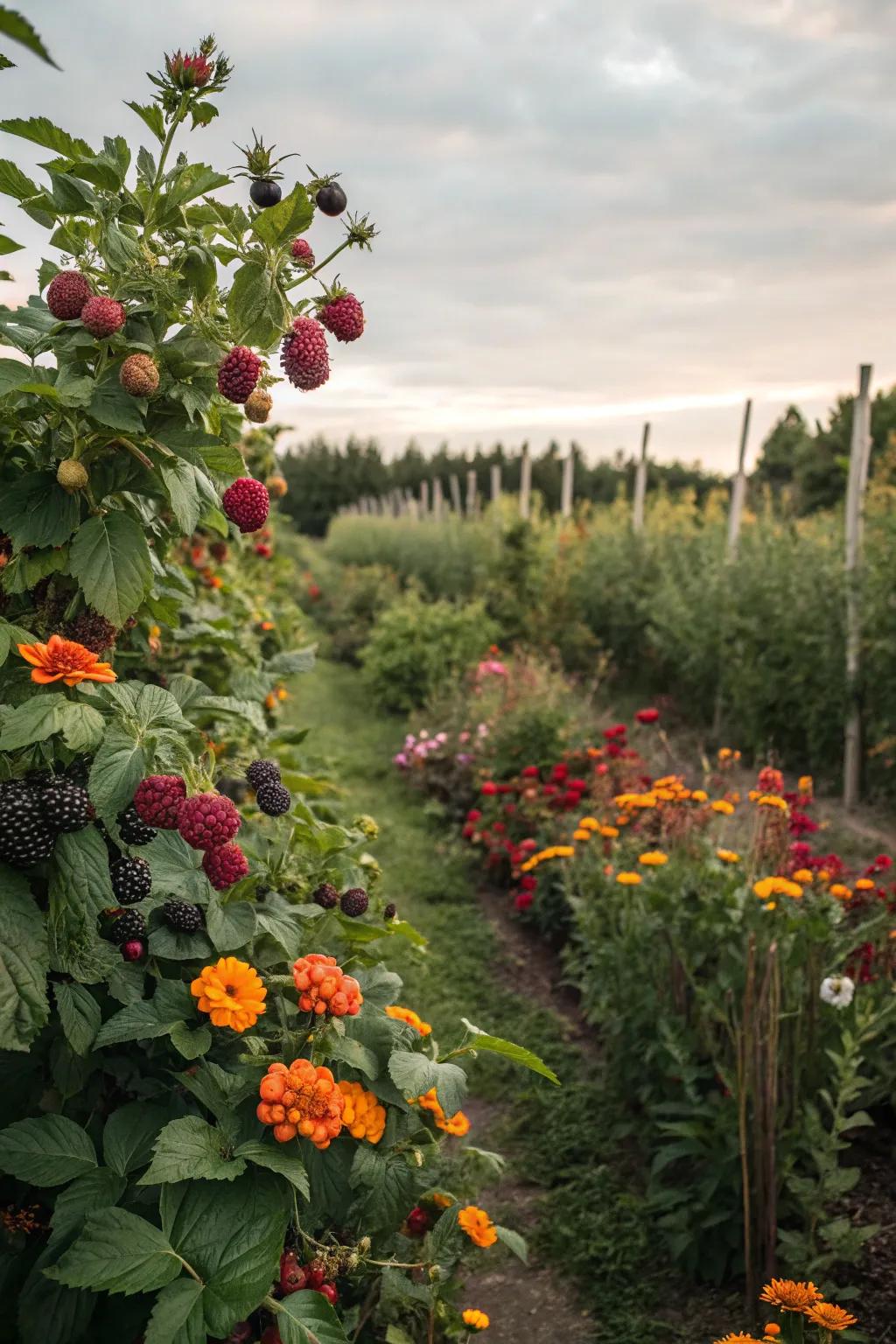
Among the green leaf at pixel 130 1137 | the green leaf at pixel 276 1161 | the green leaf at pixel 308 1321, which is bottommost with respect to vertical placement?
the green leaf at pixel 308 1321

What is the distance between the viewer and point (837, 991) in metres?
2.58

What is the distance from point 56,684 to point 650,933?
232cm

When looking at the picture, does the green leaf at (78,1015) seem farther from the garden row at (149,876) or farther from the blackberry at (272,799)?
the blackberry at (272,799)

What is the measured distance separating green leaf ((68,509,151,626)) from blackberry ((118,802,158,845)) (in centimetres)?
25

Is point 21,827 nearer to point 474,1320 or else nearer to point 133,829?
point 133,829

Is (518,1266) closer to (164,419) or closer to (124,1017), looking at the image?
(124,1017)

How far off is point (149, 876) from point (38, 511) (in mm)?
515

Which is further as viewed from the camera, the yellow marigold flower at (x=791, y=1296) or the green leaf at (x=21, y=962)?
the yellow marigold flower at (x=791, y=1296)

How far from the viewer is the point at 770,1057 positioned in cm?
228

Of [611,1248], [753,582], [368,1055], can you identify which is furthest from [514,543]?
[368,1055]

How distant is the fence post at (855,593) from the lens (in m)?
6.16

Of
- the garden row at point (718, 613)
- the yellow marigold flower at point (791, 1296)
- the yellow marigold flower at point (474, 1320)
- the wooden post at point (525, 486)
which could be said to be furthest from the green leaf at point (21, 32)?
the wooden post at point (525, 486)

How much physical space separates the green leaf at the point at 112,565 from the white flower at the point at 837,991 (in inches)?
82.7

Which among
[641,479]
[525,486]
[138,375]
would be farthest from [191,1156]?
[525,486]
